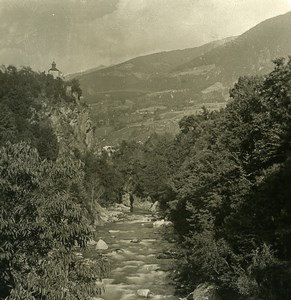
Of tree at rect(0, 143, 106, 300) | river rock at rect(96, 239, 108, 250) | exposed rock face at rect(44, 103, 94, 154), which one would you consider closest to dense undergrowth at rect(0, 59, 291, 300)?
tree at rect(0, 143, 106, 300)

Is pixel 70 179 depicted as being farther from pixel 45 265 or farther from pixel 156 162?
pixel 156 162

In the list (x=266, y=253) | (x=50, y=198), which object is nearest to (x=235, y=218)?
(x=266, y=253)

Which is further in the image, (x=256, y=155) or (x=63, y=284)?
(x=256, y=155)

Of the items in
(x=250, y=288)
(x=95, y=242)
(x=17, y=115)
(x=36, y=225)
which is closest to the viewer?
(x=36, y=225)

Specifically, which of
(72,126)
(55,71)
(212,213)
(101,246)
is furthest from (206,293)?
(55,71)

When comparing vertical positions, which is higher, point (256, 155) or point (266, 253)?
point (256, 155)

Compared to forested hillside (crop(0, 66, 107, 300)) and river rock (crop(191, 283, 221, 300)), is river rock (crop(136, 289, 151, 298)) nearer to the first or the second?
river rock (crop(191, 283, 221, 300))

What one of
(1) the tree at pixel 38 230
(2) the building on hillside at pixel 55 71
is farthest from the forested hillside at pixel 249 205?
(2) the building on hillside at pixel 55 71
